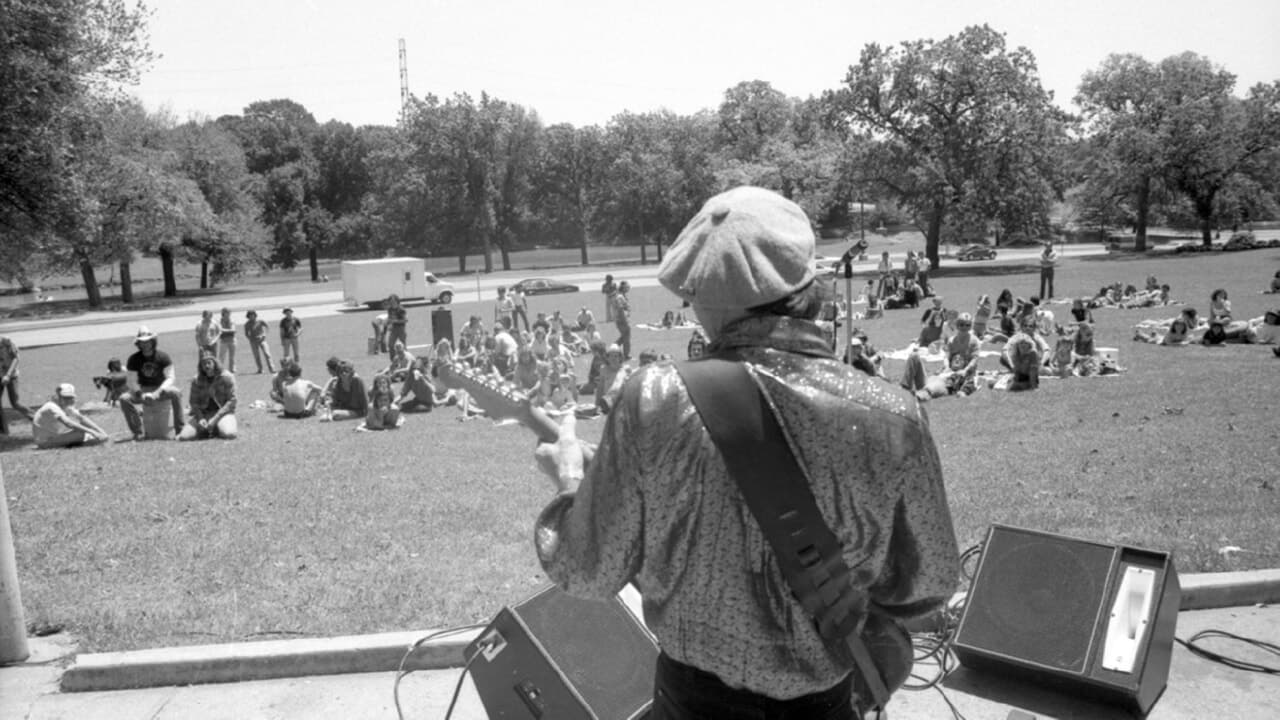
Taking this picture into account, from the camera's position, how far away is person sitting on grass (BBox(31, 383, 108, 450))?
12.8 metres

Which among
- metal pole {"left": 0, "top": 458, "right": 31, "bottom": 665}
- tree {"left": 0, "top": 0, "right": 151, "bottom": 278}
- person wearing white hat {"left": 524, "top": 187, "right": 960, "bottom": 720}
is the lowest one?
metal pole {"left": 0, "top": 458, "right": 31, "bottom": 665}

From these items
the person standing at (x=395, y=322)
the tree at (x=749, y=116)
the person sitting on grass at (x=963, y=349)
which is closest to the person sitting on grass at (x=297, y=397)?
the person standing at (x=395, y=322)

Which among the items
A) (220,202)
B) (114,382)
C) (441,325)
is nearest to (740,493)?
(114,382)

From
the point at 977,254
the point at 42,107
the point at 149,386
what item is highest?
the point at 42,107

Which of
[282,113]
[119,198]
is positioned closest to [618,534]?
[119,198]

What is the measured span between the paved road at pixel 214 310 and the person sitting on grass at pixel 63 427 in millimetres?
17693

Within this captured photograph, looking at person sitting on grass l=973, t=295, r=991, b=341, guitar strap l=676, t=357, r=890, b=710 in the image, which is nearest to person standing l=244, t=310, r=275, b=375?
person sitting on grass l=973, t=295, r=991, b=341

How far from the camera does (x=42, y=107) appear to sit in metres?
13.9

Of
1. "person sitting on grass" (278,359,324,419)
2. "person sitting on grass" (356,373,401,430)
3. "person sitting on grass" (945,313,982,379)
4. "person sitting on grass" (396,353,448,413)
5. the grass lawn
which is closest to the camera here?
the grass lawn

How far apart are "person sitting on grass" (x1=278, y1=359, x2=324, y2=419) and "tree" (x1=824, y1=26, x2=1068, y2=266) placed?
36.8 metres

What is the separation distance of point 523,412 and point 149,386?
13.0m

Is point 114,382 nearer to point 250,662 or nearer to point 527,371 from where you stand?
point 527,371

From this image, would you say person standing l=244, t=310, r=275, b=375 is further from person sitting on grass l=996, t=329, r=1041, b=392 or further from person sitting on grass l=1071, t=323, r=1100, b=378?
person sitting on grass l=1071, t=323, r=1100, b=378

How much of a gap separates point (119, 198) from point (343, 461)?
2939 centimetres
